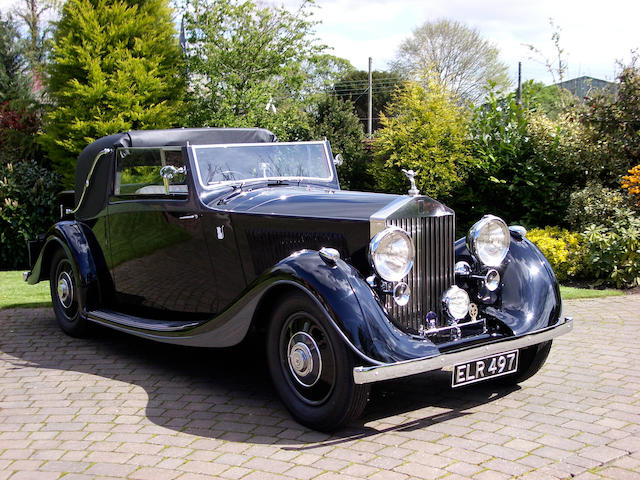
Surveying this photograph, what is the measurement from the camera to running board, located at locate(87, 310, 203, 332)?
182 inches

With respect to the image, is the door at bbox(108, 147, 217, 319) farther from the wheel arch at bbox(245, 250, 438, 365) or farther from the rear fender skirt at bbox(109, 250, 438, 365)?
the wheel arch at bbox(245, 250, 438, 365)

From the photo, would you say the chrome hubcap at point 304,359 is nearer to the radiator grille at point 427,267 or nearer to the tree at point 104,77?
the radiator grille at point 427,267

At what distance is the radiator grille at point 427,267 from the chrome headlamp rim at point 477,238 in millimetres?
137

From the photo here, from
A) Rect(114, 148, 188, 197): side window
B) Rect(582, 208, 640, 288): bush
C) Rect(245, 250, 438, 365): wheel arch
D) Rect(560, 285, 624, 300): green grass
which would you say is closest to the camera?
Rect(245, 250, 438, 365): wheel arch

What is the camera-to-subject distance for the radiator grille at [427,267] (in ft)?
13.2

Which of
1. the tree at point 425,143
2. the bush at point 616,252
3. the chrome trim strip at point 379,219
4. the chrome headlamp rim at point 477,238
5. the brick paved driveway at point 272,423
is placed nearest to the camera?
the brick paved driveway at point 272,423

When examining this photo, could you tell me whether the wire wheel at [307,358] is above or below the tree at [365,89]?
below

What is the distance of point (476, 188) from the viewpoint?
1126cm

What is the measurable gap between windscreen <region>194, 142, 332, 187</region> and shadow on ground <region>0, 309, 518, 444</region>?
1286 millimetres

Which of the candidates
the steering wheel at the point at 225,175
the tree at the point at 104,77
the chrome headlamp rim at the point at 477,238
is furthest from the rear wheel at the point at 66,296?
the tree at the point at 104,77

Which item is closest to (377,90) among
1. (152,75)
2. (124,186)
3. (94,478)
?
(152,75)

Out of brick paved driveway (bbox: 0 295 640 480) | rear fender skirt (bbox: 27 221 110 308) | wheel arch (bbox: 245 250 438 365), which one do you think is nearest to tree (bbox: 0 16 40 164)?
rear fender skirt (bbox: 27 221 110 308)

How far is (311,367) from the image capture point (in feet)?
12.0

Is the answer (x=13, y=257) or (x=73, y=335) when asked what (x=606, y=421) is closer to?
(x=73, y=335)
